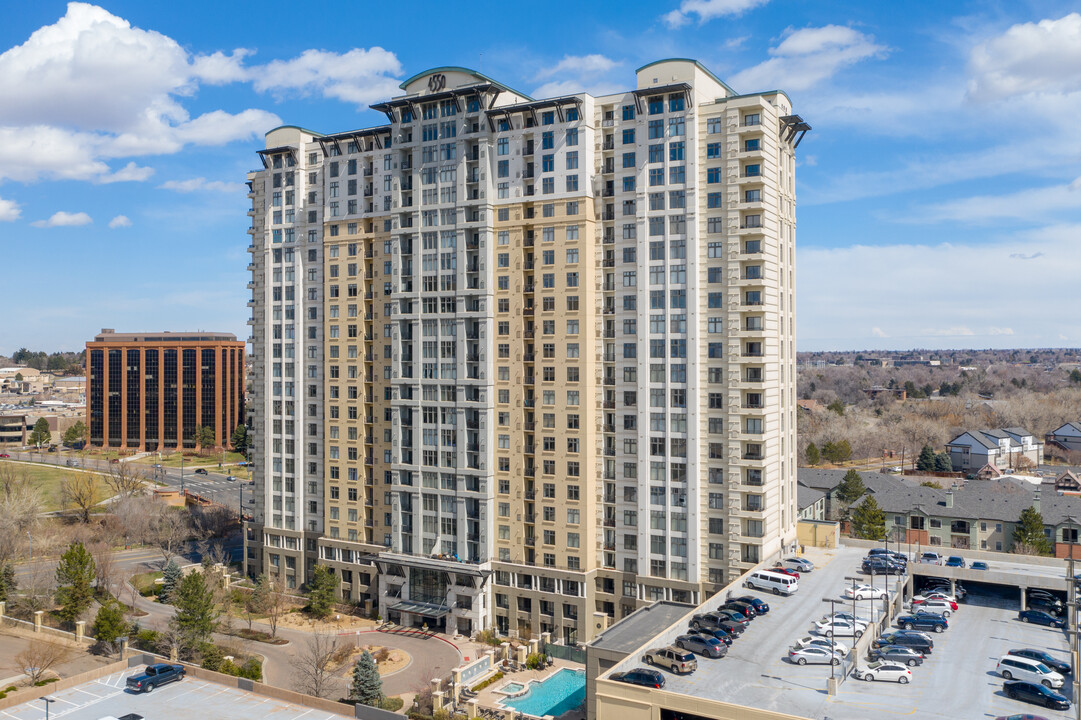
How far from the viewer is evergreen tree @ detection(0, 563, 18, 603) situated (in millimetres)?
84125

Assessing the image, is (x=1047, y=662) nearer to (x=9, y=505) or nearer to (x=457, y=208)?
(x=457, y=208)

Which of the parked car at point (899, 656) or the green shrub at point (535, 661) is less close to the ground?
the parked car at point (899, 656)

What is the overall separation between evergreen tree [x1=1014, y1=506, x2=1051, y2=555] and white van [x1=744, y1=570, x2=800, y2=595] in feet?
142

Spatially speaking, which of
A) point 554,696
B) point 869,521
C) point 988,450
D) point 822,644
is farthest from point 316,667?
point 988,450

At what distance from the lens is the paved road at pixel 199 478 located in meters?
154

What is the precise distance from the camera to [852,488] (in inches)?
4638

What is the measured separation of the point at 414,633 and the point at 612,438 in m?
28.9

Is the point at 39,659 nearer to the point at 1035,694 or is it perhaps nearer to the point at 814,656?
the point at 814,656

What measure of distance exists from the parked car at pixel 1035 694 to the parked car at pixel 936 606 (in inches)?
625

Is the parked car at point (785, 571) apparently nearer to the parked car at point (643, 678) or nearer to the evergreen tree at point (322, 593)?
the parked car at point (643, 678)

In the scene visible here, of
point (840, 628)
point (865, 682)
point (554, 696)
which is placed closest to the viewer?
point (865, 682)

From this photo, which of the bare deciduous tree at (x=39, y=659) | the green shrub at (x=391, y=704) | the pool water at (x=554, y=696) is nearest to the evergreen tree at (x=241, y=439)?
the bare deciduous tree at (x=39, y=659)

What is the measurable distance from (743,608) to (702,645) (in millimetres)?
9510

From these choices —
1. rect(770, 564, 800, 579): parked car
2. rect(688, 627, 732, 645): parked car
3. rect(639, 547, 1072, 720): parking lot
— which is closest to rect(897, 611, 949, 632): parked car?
rect(639, 547, 1072, 720): parking lot
